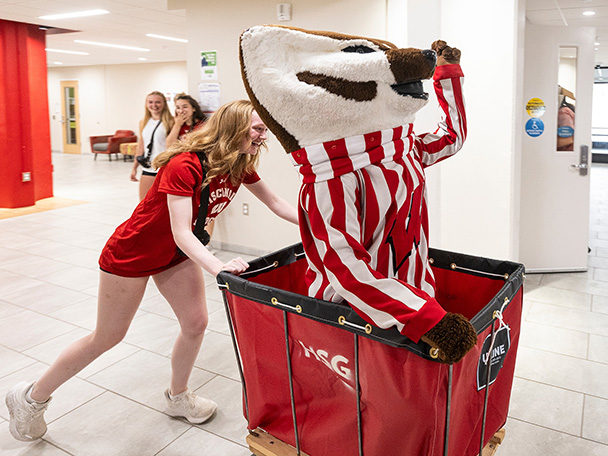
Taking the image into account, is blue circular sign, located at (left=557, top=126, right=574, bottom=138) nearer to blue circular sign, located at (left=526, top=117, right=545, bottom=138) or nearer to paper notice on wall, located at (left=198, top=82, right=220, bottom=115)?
blue circular sign, located at (left=526, top=117, right=545, bottom=138)

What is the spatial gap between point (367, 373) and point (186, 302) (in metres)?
1.27

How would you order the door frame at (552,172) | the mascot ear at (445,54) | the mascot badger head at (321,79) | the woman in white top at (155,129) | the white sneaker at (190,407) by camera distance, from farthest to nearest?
the woman in white top at (155,129) < the door frame at (552,172) < the white sneaker at (190,407) < the mascot ear at (445,54) < the mascot badger head at (321,79)

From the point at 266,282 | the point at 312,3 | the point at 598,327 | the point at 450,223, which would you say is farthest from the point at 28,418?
the point at 312,3

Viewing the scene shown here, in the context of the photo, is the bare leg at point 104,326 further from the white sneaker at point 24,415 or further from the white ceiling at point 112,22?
the white ceiling at point 112,22

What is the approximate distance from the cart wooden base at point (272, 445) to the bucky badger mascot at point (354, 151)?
48cm

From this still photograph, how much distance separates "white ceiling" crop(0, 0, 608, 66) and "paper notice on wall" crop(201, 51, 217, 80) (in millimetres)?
1530

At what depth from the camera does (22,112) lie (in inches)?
313

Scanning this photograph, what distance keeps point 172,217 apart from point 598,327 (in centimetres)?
304

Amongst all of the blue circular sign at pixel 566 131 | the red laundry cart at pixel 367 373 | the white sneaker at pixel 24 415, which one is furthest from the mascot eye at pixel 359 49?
Result: the blue circular sign at pixel 566 131

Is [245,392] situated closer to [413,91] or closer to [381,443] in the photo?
[381,443]

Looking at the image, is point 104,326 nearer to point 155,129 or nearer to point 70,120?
point 155,129

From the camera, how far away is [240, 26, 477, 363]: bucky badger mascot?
1134mm

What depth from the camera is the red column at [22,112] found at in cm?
774

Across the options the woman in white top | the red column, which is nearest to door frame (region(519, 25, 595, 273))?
the woman in white top
